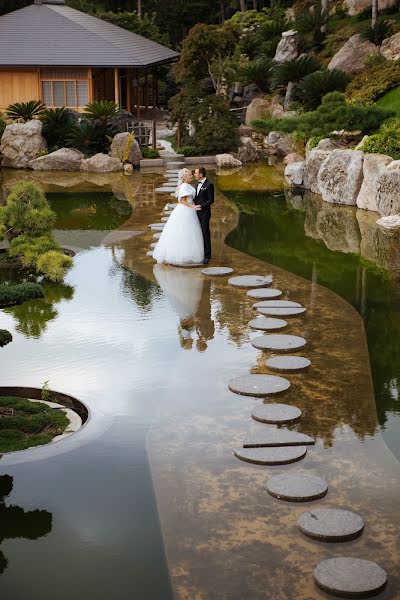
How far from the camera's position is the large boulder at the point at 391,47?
32.5 m

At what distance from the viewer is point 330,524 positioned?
6.24 metres

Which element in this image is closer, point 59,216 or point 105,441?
point 105,441

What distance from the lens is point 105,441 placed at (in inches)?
307

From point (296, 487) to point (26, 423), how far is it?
2.75 metres

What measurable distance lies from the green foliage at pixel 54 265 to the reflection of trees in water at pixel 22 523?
23.2 feet

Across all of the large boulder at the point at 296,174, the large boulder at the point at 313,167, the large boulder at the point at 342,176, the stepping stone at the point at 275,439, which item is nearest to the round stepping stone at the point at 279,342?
the stepping stone at the point at 275,439

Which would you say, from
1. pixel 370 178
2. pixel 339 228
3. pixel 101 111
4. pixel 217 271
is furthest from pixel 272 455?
pixel 101 111

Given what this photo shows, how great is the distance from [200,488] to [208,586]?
4.38ft

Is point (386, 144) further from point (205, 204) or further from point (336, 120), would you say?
point (205, 204)

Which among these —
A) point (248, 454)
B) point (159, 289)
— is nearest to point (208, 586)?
point (248, 454)

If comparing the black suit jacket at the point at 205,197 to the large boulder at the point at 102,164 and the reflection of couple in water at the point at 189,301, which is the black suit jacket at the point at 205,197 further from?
the large boulder at the point at 102,164

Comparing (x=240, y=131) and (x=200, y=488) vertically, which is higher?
(x=240, y=131)

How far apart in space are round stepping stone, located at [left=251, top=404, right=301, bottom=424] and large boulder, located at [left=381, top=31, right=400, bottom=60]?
87.5ft

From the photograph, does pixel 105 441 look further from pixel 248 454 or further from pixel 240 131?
pixel 240 131
